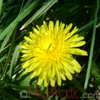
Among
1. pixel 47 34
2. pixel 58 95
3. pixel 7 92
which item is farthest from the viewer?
pixel 58 95

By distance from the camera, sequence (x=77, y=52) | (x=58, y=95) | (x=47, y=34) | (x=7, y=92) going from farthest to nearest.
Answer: (x=58, y=95) < (x=7, y=92) < (x=47, y=34) < (x=77, y=52)

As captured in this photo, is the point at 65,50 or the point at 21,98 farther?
the point at 21,98

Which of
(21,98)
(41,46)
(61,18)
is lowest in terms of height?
(21,98)

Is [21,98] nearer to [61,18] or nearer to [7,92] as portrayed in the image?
[7,92]

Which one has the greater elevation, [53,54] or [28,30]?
[28,30]

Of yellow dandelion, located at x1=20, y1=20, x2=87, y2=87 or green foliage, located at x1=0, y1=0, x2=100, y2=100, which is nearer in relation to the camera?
yellow dandelion, located at x1=20, y1=20, x2=87, y2=87

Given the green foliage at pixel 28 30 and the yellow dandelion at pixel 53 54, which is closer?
the yellow dandelion at pixel 53 54

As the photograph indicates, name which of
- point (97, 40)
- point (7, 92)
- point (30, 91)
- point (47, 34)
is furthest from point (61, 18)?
point (7, 92)

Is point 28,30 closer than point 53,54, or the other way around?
point 53,54
